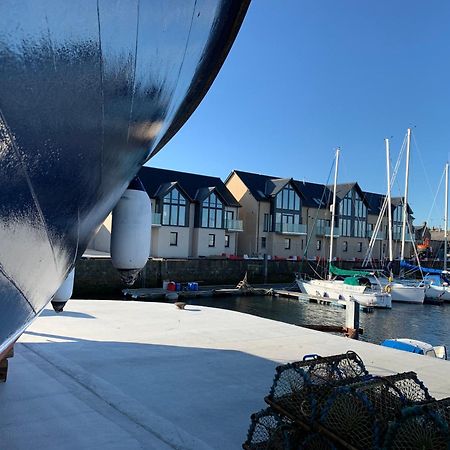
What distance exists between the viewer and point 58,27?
1.14 meters

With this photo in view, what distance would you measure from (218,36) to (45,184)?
238 cm

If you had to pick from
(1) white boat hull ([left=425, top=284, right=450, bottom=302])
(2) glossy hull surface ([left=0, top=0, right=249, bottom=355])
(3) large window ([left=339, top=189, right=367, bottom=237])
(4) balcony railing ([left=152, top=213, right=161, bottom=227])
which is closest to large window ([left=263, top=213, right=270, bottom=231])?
(3) large window ([left=339, top=189, right=367, bottom=237])

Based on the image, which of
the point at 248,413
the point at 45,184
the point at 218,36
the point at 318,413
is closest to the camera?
the point at 45,184

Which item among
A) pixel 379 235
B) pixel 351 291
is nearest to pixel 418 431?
pixel 351 291

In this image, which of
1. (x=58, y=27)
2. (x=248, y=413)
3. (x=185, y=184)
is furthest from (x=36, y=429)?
(x=185, y=184)

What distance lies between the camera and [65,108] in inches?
52.7

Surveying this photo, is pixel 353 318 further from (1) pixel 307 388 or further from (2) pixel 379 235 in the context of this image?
(2) pixel 379 235

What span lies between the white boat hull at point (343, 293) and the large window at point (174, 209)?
11.1m

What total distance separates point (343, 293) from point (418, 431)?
27515 millimetres

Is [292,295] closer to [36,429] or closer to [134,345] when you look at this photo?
[134,345]

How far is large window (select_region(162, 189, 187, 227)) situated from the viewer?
119 feet

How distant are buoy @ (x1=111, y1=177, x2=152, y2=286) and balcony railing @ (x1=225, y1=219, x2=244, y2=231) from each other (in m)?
36.4

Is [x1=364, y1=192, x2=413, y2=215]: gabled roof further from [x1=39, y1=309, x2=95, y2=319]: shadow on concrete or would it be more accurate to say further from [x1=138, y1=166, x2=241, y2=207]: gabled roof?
[x1=39, y1=309, x2=95, y2=319]: shadow on concrete

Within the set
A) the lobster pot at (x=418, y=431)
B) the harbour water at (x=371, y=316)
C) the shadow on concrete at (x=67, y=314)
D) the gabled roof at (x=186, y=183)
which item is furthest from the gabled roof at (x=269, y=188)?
the lobster pot at (x=418, y=431)
